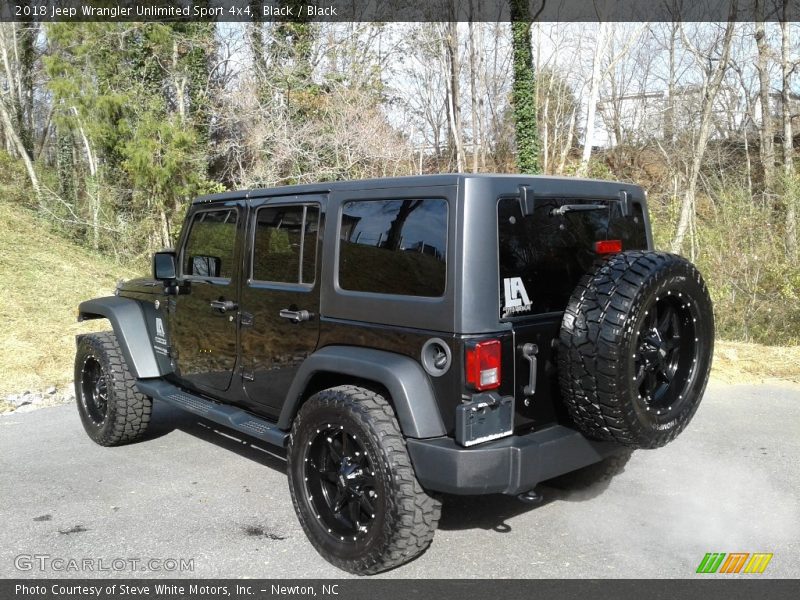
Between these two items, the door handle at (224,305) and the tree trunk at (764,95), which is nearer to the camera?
the door handle at (224,305)

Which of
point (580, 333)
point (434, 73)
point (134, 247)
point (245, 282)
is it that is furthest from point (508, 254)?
point (434, 73)

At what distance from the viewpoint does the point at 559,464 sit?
10.7 feet

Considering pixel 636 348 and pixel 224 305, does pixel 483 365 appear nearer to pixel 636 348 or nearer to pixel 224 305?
pixel 636 348

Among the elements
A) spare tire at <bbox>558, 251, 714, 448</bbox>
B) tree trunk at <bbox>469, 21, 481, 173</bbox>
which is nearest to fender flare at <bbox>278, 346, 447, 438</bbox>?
spare tire at <bbox>558, 251, 714, 448</bbox>

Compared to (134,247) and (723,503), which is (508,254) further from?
(134,247)

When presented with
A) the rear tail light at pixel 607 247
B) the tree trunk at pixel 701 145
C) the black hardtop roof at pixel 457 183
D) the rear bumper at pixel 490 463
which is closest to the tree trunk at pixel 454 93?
the tree trunk at pixel 701 145

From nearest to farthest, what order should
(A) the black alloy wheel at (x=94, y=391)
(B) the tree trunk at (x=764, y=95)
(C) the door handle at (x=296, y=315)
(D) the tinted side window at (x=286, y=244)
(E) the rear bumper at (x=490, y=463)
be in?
1. (E) the rear bumper at (x=490, y=463)
2. (C) the door handle at (x=296, y=315)
3. (D) the tinted side window at (x=286, y=244)
4. (A) the black alloy wheel at (x=94, y=391)
5. (B) the tree trunk at (x=764, y=95)

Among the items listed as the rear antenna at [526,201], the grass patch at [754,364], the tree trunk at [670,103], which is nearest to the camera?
the rear antenna at [526,201]

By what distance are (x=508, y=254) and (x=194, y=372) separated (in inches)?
103

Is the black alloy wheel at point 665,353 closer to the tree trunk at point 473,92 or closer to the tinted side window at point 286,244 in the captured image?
the tinted side window at point 286,244

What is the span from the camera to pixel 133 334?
17.1ft

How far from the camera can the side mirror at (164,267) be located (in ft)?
15.9
